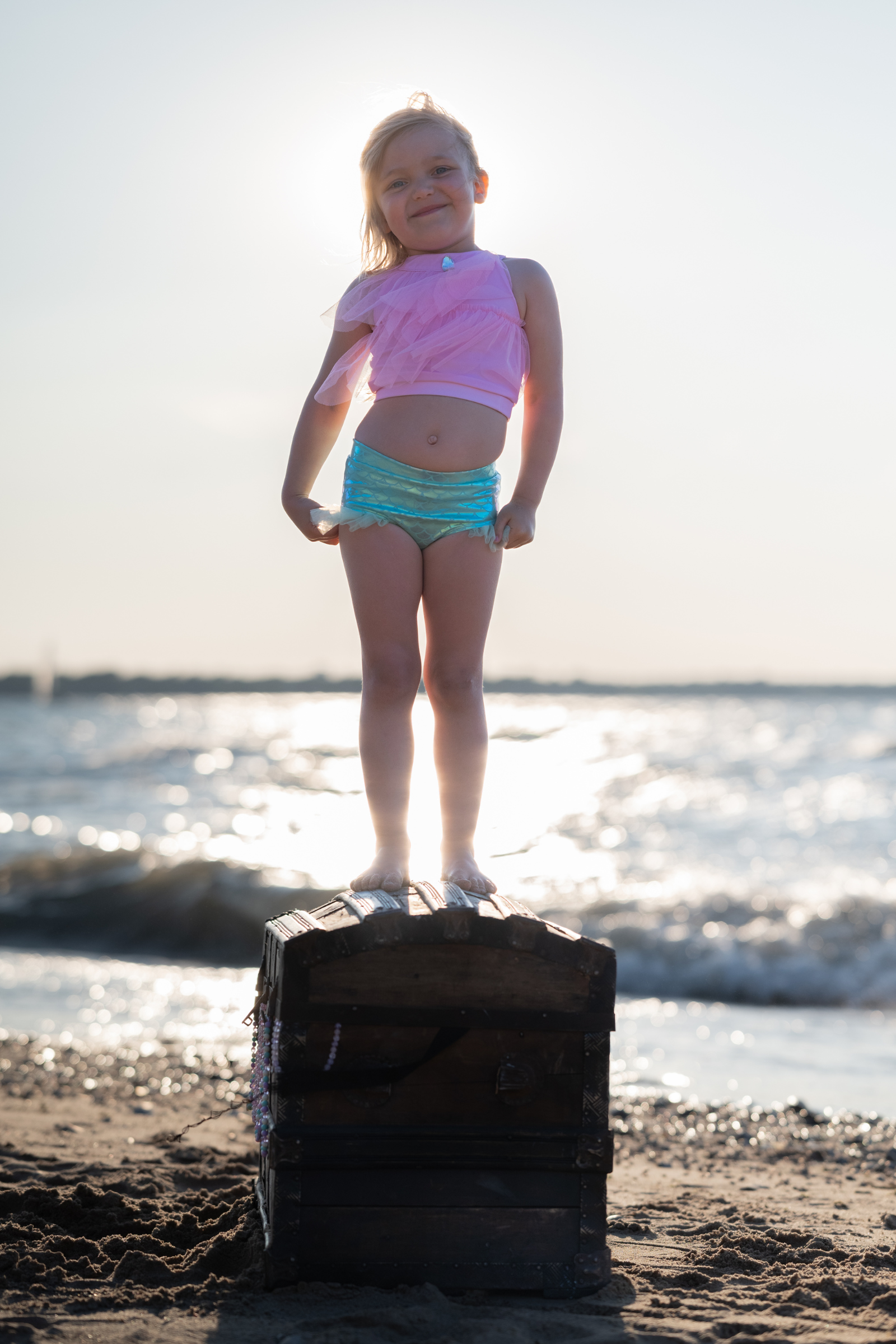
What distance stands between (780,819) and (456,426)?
11.2m

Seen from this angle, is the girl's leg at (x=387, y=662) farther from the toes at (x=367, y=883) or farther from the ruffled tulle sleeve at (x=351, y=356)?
the ruffled tulle sleeve at (x=351, y=356)

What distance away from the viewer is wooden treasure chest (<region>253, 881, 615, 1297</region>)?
2.26 m

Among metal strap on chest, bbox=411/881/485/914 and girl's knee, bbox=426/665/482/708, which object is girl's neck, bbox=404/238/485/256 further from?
metal strap on chest, bbox=411/881/485/914

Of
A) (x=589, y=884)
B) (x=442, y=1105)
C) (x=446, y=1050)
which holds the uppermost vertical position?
(x=446, y=1050)

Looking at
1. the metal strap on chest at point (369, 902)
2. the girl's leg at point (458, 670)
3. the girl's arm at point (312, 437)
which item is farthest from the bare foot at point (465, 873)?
the girl's arm at point (312, 437)

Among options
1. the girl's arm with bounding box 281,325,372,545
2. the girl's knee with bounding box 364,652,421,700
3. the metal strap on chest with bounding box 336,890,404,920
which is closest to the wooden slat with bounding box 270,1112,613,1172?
the metal strap on chest with bounding box 336,890,404,920

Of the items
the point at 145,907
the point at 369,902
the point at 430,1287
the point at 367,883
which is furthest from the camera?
the point at 145,907

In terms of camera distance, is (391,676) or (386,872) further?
(391,676)

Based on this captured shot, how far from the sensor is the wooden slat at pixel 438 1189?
89.0 inches

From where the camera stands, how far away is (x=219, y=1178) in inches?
136

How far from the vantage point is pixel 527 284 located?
9.60 feet

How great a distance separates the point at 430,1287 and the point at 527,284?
7.59 feet

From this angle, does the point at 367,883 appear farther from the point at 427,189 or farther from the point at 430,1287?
the point at 427,189

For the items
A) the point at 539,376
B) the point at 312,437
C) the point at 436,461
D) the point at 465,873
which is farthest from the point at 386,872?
the point at 539,376
